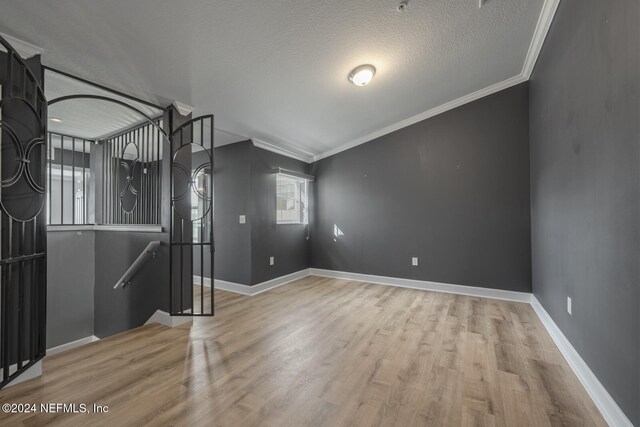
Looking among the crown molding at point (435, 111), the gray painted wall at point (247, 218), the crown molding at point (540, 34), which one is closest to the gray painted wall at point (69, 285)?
the gray painted wall at point (247, 218)

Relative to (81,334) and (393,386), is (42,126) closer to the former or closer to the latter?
(393,386)

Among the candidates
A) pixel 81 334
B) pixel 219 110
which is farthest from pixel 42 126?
pixel 81 334

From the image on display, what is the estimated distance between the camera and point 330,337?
242 cm

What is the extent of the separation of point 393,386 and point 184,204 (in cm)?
256

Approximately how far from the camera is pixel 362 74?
2.57 metres

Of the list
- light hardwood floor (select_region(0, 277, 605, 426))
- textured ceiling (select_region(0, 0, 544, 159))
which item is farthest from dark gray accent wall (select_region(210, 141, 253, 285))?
light hardwood floor (select_region(0, 277, 605, 426))

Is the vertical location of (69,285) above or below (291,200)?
below

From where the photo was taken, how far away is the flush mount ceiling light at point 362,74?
2.53m

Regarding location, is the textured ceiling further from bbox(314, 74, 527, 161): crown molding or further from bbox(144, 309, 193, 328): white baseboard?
bbox(144, 309, 193, 328): white baseboard

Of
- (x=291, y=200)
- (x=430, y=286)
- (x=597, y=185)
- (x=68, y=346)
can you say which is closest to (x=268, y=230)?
(x=291, y=200)

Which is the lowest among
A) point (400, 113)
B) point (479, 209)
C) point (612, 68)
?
point (479, 209)

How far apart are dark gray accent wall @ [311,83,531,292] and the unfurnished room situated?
1.2 inches

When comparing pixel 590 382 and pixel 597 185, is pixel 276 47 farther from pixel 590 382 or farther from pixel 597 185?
pixel 590 382

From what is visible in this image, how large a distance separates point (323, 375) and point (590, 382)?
1673 mm
